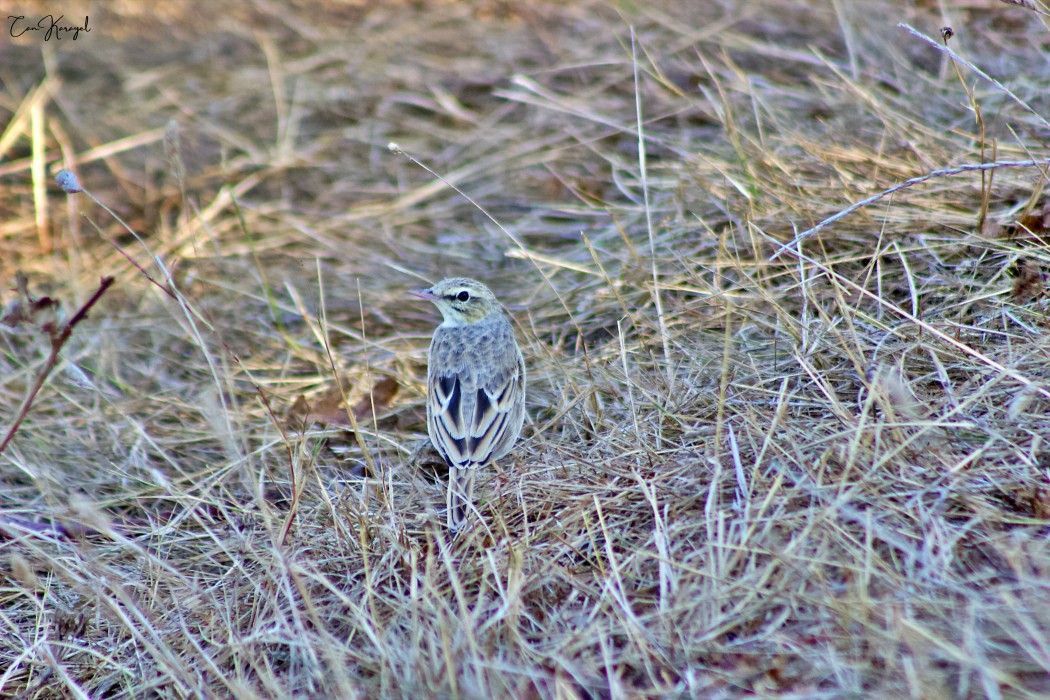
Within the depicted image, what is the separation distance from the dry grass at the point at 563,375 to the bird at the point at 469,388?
0.14 m

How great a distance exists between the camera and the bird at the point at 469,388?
4.33 m

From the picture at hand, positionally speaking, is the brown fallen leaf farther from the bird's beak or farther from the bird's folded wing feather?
the bird's beak

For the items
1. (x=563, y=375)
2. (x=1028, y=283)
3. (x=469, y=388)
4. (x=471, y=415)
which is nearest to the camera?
(x=1028, y=283)

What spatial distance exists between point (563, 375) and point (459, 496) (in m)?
1.13

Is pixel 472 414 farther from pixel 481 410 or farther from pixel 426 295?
pixel 426 295

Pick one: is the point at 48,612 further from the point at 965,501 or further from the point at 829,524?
the point at 965,501

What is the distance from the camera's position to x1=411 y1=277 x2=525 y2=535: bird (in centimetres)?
433

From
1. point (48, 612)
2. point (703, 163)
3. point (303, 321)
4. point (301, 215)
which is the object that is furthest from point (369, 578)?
point (301, 215)

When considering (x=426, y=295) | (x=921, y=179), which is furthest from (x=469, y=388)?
(x=921, y=179)

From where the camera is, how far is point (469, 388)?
4.71m

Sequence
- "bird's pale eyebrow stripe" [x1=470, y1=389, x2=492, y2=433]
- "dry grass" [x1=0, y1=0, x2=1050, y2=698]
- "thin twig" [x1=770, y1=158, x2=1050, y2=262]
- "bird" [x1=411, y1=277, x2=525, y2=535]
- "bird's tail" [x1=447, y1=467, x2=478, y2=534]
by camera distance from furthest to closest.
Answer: "bird's pale eyebrow stripe" [x1=470, y1=389, x2=492, y2=433] → "bird" [x1=411, y1=277, x2=525, y2=535] → "thin twig" [x1=770, y1=158, x2=1050, y2=262] → "bird's tail" [x1=447, y1=467, x2=478, y2=534] → "dry grass" [x1=0, y1=0, x2=1050, y2=698]

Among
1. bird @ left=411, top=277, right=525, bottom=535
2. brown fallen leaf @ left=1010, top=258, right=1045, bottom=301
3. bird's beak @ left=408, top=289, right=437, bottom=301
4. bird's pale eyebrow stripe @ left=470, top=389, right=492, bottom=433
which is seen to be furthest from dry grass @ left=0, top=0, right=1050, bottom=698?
bird's beak @ left=408, top=289, right=437, bottom=301

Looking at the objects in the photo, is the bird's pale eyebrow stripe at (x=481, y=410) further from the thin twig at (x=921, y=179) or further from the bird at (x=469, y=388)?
the thin twig at (x=921, y=179)

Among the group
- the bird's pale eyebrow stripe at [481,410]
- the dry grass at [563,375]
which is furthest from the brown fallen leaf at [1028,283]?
the bird's pale eyebrow stripe at [481,410]
